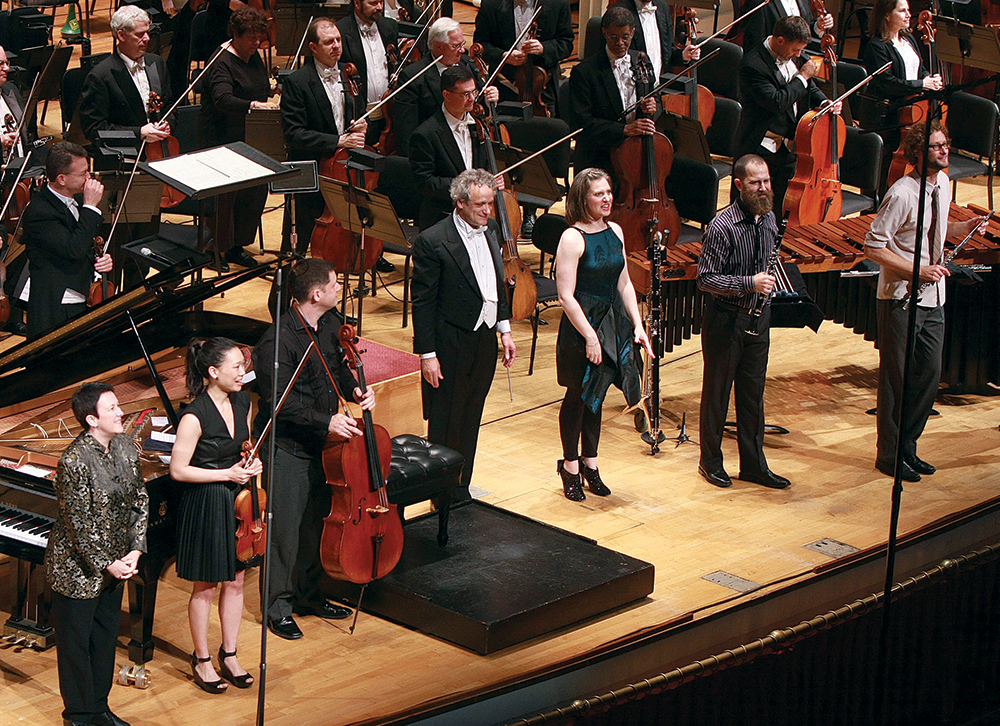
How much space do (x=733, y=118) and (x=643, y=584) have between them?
3531 mm


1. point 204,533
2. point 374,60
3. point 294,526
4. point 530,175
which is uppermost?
point 374,60

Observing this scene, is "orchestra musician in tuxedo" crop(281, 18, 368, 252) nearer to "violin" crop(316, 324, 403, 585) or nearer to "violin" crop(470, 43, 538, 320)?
"violin" crop(470, 43, 538, 320)

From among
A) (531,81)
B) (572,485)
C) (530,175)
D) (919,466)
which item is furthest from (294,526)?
(531,81)

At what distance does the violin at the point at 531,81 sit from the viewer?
840 centimetres

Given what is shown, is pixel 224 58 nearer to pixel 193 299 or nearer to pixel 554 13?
pixel 554 13

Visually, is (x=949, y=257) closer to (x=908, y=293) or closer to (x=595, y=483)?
(x=908, y=293)

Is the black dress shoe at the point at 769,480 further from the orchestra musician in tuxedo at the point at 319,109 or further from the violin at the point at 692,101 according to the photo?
the violin at the point at 692,101

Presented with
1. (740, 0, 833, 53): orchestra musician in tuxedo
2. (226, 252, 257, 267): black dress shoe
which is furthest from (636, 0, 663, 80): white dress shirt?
(226, 252, 257, 267): black dress shoe

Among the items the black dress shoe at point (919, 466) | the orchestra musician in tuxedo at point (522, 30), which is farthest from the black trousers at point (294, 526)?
the orchestra musician in tuxedo at point (522, 30)

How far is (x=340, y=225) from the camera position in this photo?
6.69 meters

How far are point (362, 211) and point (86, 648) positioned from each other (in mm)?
2654

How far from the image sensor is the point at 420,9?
988 cm

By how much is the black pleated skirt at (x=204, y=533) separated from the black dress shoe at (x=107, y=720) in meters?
0.45

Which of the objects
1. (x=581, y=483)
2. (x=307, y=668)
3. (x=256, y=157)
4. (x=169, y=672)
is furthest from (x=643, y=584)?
(x=256, y=157)
